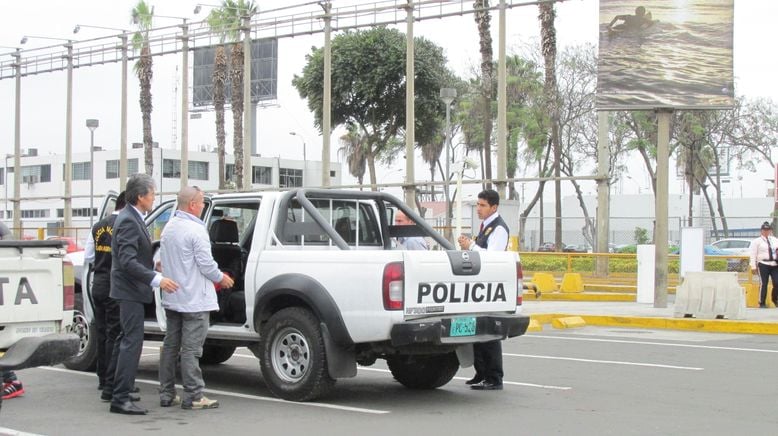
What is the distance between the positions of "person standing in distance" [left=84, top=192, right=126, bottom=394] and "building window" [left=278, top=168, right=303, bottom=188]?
77.7 meters

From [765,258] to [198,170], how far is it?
66.0 m

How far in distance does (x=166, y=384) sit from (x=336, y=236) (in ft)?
6.28

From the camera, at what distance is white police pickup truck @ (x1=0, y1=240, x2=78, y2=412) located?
7297 millimetres

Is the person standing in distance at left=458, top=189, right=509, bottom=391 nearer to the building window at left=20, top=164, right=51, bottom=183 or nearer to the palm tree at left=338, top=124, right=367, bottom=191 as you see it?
the palm tree at left=338, top=124, right=367, bottom=191

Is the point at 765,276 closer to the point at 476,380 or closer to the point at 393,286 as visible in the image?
the point at 476,380

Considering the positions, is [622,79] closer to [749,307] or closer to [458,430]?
[749,307]

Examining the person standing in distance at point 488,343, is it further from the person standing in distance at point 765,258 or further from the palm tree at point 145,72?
the palm tree at point 145,72

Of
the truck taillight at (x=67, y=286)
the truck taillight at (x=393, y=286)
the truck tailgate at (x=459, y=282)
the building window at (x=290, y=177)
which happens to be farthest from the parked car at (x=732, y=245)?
the building window at (x=290, y=177)

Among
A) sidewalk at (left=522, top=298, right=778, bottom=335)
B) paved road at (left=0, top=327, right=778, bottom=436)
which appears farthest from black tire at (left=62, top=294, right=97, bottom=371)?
sidewalk at (left=522, top=298, right=778, bottom=335)

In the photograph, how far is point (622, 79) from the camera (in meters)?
20.3

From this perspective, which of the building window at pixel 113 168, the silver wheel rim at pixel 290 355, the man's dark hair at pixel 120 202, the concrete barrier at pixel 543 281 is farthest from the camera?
the building window at pixel 113 168

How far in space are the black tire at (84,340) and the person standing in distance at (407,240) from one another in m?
3.38

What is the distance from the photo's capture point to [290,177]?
292 feet

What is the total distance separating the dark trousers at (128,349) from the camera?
8.55 meters
